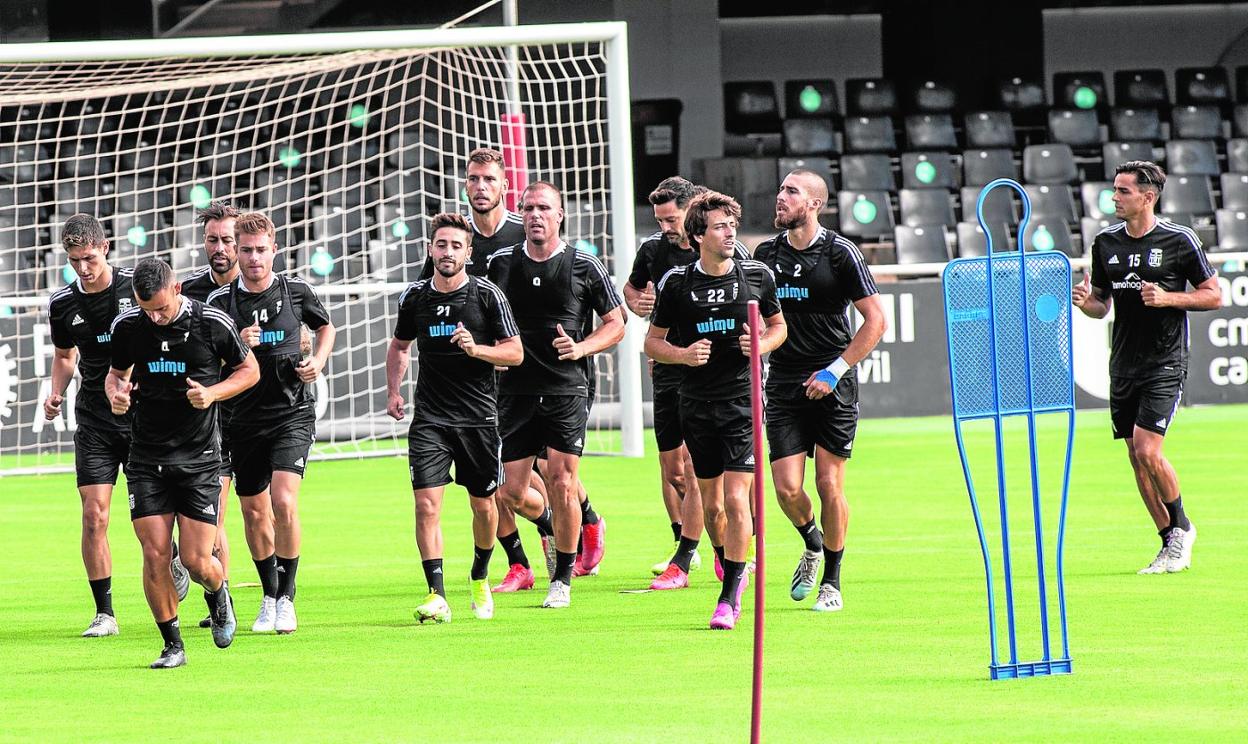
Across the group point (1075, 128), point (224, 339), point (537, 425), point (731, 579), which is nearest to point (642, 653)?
point (731, 579)

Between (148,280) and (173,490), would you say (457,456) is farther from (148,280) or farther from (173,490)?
(148,280)

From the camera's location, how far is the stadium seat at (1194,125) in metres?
23.7

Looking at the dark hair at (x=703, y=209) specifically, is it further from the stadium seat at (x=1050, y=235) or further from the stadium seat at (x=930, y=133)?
the stadium seat at (x=930, y=133)

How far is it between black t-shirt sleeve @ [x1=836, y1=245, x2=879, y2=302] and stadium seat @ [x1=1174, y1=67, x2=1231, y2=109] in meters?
17.5

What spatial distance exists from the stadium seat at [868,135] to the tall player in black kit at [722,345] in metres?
15.4

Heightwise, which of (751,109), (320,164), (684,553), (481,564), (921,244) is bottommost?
(684,553)

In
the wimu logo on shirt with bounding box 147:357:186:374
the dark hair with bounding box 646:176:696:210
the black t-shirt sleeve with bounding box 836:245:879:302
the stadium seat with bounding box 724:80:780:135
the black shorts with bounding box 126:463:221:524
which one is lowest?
the black shorts with bounding box 126:463:221:524

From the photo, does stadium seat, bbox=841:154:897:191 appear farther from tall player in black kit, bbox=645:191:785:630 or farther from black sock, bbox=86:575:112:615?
black sock, bbox=86:575:112:615

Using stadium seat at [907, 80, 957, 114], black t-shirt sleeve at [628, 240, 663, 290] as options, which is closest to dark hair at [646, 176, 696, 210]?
black t-shirt sleeve at [628, 240, 663, 290]

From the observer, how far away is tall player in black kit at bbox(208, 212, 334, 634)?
8367 millimetres

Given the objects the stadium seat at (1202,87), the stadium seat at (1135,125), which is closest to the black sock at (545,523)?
the stadium seat at (1135,125)

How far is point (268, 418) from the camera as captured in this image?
27.6ft

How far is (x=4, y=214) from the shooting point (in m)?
19.3

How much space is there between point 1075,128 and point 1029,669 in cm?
1840
